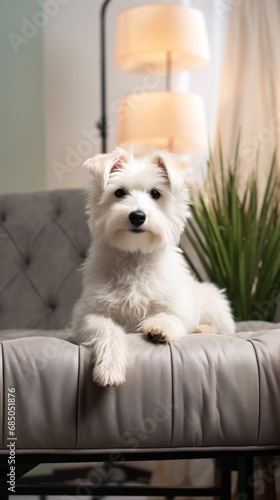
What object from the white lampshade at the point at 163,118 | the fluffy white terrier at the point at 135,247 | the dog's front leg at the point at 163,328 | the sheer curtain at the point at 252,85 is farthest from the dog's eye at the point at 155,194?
the sheer curtain at the point at 252,85

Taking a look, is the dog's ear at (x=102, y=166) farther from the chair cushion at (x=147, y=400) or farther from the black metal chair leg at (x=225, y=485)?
the black metal chair leg at (x=225, y=485)

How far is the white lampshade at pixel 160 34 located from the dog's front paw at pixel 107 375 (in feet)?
7.10

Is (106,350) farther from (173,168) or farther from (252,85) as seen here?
(252,85)

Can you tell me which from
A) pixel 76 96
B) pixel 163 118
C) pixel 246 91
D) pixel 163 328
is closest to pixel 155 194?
pixel 163 328

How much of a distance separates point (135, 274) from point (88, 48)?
2.53m

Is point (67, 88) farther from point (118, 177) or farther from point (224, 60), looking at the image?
point (118, 177)

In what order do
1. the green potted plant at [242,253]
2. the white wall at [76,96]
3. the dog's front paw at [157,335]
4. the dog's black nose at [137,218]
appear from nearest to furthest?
the dog's front paw at [157,335] → the dog's black nose at [137,218] → the green potted plant at [242,253] → the white wall at [76,96]

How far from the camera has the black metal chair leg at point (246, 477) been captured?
135cm

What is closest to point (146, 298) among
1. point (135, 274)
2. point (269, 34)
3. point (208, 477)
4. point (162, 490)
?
point (135, 274)

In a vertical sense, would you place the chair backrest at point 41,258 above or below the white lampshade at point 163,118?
below

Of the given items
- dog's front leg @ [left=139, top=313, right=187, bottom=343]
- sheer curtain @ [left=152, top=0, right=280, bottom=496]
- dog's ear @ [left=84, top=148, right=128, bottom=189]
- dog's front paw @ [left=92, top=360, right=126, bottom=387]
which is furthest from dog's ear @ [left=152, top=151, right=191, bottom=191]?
sheer curtain @ [left=152, top=0, right=280, bottom=496]

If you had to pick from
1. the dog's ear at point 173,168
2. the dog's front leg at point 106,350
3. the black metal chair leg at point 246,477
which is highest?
the dog's ear at point 173,168

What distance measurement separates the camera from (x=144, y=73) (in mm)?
3318

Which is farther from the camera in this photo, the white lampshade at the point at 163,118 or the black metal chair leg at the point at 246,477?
the white lampshade at the point at 163,118
